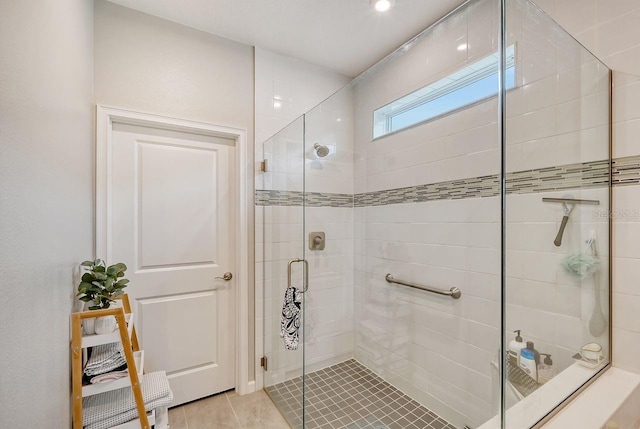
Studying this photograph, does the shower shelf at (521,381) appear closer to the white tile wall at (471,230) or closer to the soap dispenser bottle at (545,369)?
the soap dispenser bottle at (545,369)

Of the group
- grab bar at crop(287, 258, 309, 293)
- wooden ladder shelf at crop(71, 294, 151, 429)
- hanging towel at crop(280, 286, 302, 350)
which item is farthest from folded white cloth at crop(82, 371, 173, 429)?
grab bar at crop(287, 258, 309, 293)

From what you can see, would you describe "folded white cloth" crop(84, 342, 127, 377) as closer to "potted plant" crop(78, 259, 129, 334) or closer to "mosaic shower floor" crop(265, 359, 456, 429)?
"potted plant" crop(78, 259, 129, 334)

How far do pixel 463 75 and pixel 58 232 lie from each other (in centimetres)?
200

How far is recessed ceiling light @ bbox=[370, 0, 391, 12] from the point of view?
174cm

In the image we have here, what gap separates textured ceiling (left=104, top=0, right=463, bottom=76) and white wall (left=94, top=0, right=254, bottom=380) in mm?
80

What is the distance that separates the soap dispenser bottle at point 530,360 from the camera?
3.71 feet

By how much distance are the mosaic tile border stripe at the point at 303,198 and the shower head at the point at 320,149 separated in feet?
0.94

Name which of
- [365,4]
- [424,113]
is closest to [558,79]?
[424,113]

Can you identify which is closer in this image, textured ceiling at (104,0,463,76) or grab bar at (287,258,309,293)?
textured ceiling at (104,0,463,76)

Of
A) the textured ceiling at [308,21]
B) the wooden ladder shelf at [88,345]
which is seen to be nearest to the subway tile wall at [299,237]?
the textured ceiling at [308,21]

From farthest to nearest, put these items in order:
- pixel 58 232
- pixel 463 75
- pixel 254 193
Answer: pixel 254 193 → pixel 463 75 → pixel 58 232

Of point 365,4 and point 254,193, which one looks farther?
point 254,193

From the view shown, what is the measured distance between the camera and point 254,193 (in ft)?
7.32

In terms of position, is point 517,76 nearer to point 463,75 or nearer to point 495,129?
point 495,129
